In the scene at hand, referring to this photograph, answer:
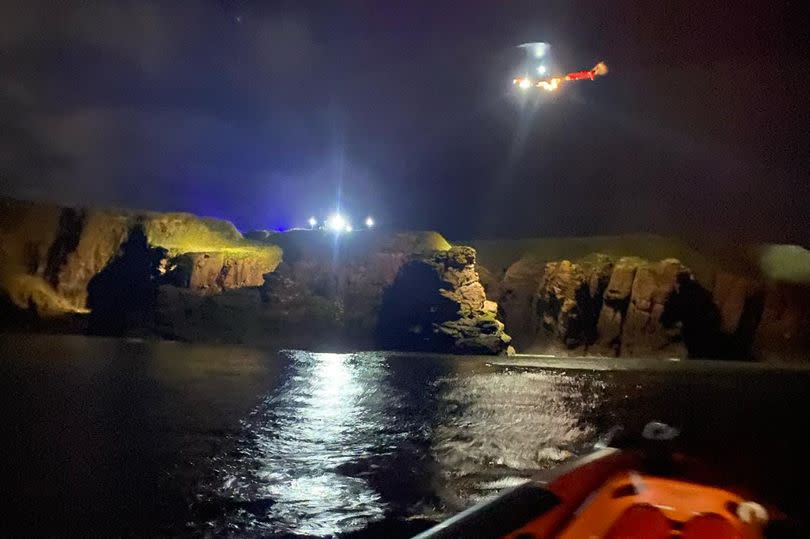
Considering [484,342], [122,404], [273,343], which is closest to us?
[122,404]

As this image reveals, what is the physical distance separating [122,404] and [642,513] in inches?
922

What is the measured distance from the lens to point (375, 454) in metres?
15.5

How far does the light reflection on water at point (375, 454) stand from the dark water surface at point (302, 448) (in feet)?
0.19

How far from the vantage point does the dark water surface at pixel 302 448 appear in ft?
33.9

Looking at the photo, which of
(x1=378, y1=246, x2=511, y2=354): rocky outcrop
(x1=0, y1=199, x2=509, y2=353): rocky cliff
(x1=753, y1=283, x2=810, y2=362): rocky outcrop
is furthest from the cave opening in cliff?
(x1=753, y1=283, x2=810, y2=362): rocky outcrop

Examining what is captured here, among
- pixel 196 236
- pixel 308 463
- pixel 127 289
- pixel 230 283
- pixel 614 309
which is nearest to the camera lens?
pixel 308 463

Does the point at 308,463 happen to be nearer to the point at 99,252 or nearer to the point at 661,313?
the point at 661,313

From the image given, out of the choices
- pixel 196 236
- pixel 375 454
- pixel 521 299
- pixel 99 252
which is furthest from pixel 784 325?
pixel 99 252

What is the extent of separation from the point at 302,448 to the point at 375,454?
83.2 inches

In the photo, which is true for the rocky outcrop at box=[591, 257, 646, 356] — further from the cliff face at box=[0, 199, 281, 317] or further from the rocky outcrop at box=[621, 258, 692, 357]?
the cliff face at box=[0, 199, 281, 317]

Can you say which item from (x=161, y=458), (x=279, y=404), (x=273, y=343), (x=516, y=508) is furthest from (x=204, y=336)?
(x=516, y=508)

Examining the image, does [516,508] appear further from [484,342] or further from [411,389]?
[484,342]

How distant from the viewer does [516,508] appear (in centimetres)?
490

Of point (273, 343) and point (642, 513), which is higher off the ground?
point (642, 513)
